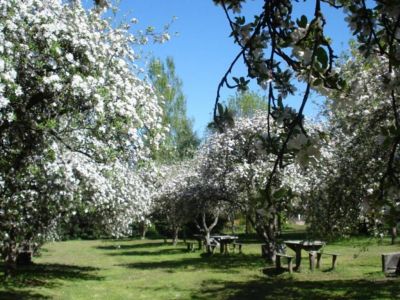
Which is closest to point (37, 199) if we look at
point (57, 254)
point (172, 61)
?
point (57, 254)

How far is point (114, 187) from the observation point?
15.3 m

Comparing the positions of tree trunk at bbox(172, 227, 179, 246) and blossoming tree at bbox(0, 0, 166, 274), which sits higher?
blossoming tree at bbox(0, 0, 166, 274)

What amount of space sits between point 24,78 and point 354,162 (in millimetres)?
7467

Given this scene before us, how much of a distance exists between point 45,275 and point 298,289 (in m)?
9.88

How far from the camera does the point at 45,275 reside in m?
19.2

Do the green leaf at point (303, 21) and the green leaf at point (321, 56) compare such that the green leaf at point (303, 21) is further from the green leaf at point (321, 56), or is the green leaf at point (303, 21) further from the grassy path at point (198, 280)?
the grassy path at point (198, 280)

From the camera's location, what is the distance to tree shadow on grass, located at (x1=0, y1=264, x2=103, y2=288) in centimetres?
1662

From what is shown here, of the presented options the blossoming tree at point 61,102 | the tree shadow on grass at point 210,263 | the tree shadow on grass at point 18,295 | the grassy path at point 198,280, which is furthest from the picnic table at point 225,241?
the blossoming tree at point 61,102

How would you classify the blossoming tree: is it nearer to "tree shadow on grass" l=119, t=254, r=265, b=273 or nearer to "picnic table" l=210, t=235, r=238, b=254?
"tree shadow on grass" l=119, t=254, r=265, b=273

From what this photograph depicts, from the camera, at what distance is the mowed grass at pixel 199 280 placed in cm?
1420

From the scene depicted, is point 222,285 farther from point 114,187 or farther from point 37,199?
point 37,199

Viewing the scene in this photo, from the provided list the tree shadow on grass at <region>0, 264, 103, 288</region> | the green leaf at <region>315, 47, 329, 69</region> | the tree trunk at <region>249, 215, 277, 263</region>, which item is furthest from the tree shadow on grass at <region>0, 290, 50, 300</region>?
the green leaf at <region>315, 47, 329, 69</region>

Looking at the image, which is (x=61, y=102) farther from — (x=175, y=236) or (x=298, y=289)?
(x=175, y=236)

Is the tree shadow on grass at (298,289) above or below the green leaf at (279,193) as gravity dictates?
below
